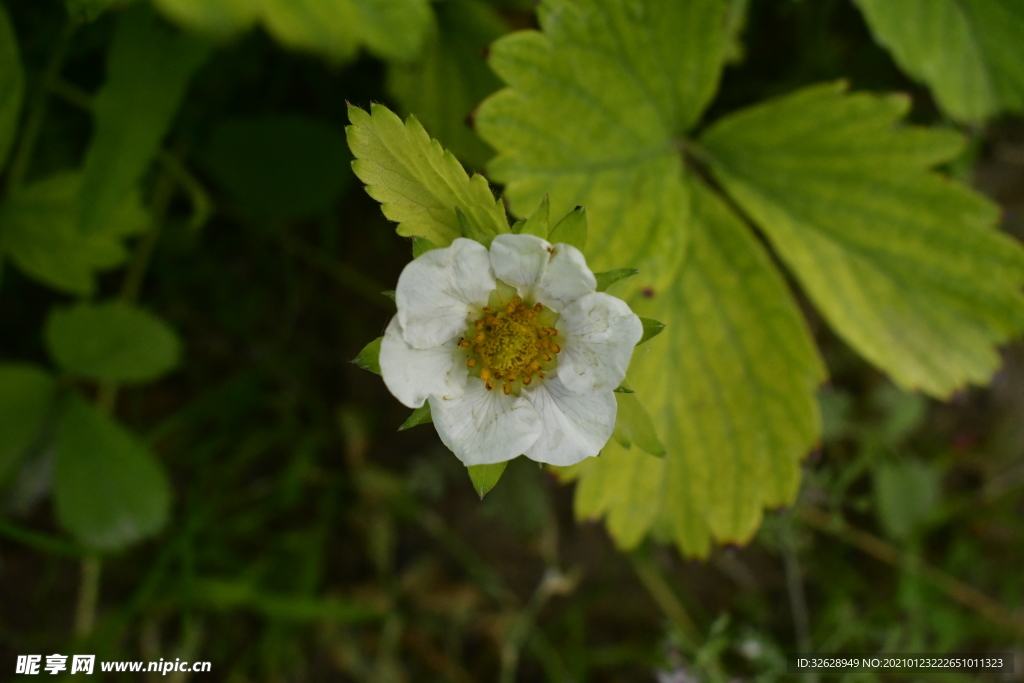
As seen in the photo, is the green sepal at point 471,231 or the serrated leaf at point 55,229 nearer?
the green sepal at point 471,231

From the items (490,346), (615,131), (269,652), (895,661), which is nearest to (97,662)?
(269,652)

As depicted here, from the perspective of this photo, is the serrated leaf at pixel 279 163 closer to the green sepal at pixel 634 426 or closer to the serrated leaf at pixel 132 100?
the serrated leaf at pixel 132 100

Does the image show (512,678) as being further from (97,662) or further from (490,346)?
(490,346)

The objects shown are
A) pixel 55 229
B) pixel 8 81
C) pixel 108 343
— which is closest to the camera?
pixel 8 81

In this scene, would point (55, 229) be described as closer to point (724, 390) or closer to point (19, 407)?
point (19, 407)

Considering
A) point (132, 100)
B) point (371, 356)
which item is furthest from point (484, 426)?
point (132, 100)

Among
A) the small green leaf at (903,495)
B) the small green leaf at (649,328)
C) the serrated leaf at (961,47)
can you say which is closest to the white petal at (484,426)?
the small green leaf at (649,328)

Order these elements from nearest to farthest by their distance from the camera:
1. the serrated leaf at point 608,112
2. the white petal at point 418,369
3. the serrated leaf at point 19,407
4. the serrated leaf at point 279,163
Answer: the white petal at point 418,369, the serrated leaf at point 608,112, the serrated leaf at point 19,407, the serrated leaf at point 279,163
